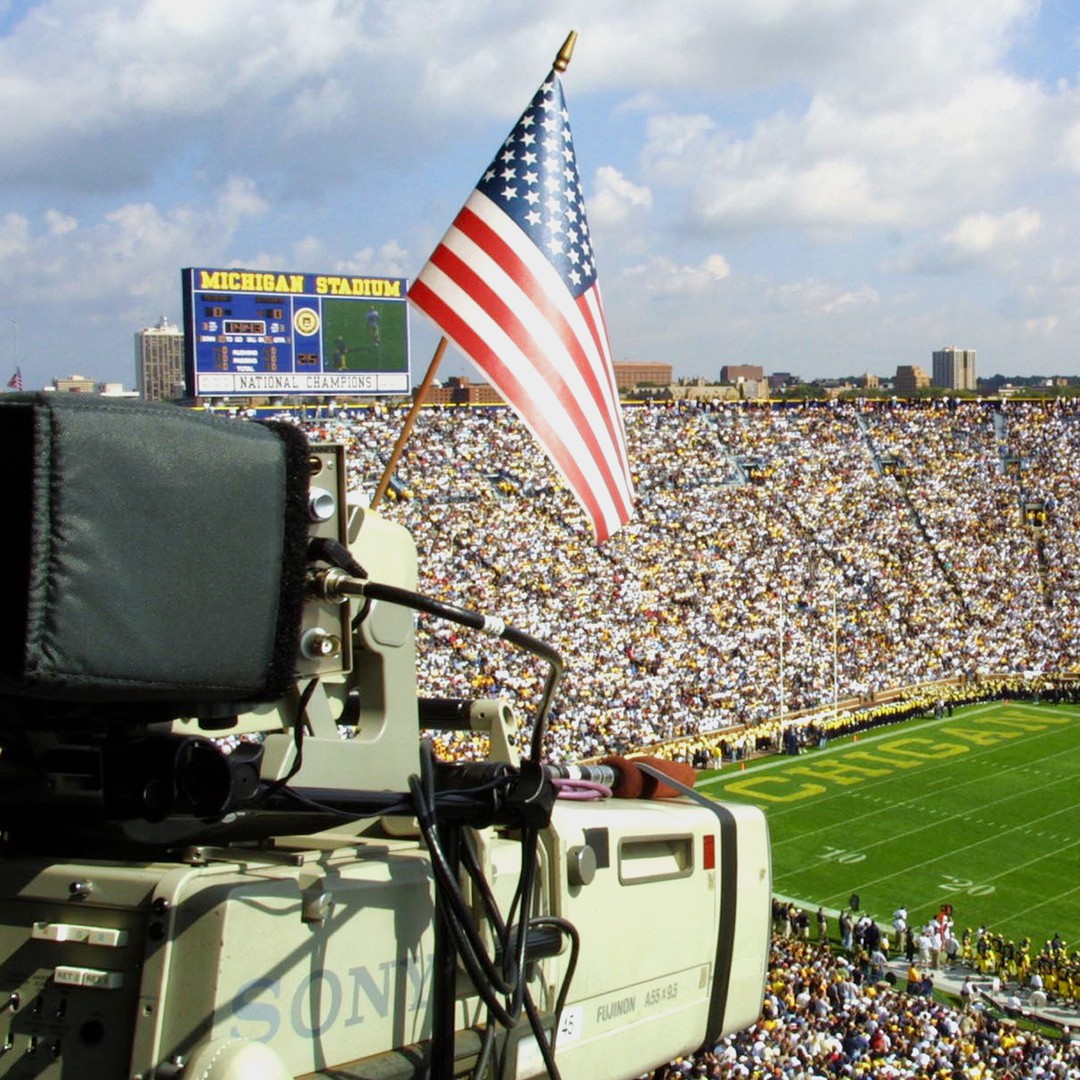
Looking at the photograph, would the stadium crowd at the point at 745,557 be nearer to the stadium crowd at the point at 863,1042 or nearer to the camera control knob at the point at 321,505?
the stadium crowd at the point at 863,1042

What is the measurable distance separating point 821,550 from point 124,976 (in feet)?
119

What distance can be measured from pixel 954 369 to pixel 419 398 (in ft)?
497

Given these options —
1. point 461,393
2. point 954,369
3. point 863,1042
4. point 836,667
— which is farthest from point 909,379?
point 863,1042

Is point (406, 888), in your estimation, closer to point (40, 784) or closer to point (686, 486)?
point (40, 784)

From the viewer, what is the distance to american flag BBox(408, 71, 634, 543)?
6676 mm

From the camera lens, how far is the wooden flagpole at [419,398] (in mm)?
4328

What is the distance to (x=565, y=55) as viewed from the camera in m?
7.18

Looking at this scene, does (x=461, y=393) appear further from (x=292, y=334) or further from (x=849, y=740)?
(x=849, y=740)

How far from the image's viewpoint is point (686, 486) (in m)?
38.0

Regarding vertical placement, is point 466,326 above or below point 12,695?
above

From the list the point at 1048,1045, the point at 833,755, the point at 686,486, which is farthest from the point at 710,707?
the point at 1048,1045

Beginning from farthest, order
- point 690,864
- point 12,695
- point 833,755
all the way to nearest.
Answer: point 833,755 < point 690,864 < point 12,695

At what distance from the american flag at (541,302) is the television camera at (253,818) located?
339cm

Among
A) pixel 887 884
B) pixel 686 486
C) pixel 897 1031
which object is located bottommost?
pixel 887 884
